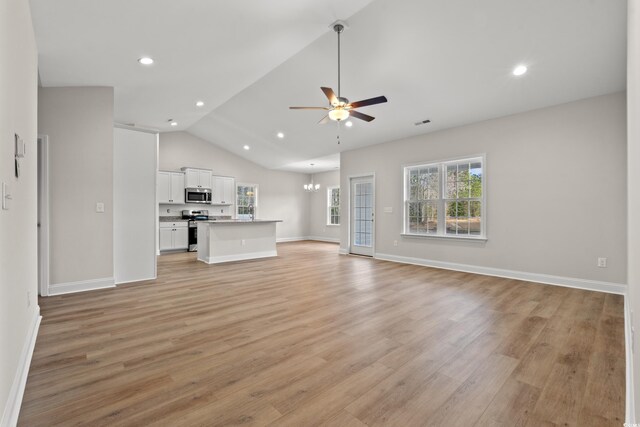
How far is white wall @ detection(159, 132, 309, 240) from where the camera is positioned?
8.63 m

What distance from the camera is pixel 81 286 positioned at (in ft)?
13.7

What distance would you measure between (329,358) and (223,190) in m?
8.08

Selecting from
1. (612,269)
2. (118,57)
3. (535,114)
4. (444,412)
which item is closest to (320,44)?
(118,57)

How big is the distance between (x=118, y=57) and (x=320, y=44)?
257 centimetres

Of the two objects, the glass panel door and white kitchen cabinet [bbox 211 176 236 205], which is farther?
white kitchen cabinet [bbox 211 176 236 205]

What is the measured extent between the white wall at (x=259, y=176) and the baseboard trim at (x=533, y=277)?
5.72m

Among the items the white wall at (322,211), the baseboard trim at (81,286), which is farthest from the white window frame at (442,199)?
the baseboard trim at (81,286)

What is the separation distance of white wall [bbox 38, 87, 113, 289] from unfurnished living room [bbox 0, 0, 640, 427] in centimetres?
3

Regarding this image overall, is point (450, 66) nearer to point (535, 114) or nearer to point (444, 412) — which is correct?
point (535, 114)

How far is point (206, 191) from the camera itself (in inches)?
353

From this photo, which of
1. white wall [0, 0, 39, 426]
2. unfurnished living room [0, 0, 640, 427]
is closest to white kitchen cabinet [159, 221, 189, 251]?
unfurnished living room [0, 0, 640, 427]

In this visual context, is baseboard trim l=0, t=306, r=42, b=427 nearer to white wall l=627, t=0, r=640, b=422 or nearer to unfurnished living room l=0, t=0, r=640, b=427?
unfurnished living room l=0, t=0, r=640, b=427

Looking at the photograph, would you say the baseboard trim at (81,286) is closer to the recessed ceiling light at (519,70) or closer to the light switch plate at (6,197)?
the light switch plate at (6,197)

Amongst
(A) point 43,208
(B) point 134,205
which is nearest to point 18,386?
(A) point 43,208
